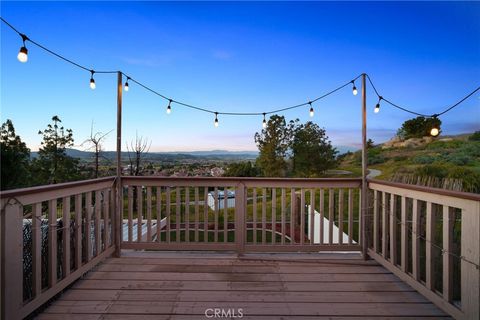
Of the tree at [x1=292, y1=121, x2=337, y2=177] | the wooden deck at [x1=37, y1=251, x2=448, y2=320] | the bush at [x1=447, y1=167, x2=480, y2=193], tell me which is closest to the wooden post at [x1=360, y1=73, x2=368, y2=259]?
the wooden deck at [x1=37, y1=251, x2=448, y2=320]

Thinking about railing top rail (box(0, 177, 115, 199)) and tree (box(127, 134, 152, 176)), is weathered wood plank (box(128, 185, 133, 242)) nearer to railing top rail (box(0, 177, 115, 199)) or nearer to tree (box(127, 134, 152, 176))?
railing top rail (box(0, 177, 115, 199))

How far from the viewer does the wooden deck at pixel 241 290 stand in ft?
6.31

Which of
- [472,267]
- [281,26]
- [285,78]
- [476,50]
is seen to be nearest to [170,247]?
[472,267]

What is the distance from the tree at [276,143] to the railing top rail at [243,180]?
2.66 metres

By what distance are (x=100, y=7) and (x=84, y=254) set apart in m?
3.72

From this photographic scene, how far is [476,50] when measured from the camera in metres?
5.23

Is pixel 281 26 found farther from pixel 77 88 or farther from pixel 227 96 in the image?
pixel 77 88

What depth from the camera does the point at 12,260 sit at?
165 centimetres

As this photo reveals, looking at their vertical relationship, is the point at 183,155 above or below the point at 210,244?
above

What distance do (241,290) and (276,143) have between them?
420 centimetres

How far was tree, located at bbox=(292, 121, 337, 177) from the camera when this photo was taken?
654 centimetres

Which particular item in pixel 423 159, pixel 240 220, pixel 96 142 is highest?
pixel 96 142

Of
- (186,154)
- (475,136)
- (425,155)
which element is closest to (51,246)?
(186,154)

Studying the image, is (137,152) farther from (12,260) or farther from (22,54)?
(12,260)
